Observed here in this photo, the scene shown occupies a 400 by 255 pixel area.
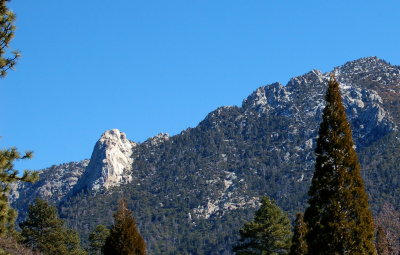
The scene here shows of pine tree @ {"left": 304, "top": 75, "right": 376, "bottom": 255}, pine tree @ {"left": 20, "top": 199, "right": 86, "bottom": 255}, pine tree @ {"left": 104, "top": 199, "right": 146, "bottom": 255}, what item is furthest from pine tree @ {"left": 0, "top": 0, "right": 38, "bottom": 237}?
pine tree @ {"left": 20, "top": 199, "right": 86, "bottom": 255}

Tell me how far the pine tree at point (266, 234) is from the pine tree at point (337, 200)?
80.4 feet

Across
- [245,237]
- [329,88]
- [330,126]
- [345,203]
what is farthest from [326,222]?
[245,237]

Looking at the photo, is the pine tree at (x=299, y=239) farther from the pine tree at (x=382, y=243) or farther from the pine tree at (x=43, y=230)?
the pine tree at (x=382, y=243)

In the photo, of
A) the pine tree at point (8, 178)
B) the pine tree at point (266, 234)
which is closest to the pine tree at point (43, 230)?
the pine tree at point (266, 234)

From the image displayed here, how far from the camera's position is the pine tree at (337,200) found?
26016 mm

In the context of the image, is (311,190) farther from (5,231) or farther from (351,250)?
(5,231)

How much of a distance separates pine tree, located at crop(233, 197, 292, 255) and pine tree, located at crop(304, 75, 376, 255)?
24.5 meters

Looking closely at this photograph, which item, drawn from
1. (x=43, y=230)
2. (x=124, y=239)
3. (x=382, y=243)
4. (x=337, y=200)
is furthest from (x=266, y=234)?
(x=382, y=243)

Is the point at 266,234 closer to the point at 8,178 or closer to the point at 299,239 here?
the point at 299,239

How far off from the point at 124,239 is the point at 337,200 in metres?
14.6

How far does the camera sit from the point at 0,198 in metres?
14.5

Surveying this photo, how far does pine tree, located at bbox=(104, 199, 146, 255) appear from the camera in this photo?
36750 millimetres

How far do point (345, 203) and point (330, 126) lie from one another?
3.49 meters

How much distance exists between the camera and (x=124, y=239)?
36.8 metres
